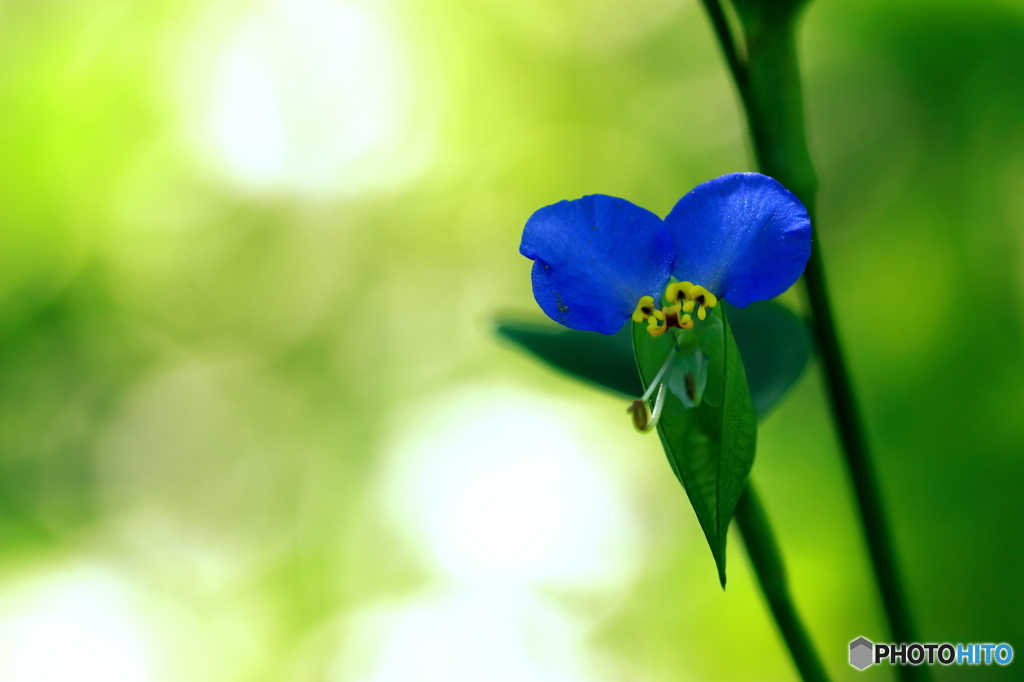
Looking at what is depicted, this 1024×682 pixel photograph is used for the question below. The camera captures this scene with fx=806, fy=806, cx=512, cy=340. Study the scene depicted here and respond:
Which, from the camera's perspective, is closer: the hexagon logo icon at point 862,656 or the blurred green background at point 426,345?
the hexagon logo icon at point 862,656

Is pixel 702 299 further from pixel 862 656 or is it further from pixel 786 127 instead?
pixel 862 656

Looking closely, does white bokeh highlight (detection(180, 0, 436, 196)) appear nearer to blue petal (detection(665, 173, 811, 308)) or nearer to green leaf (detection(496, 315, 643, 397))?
green leaf (detection(496, 315, 643, 397))

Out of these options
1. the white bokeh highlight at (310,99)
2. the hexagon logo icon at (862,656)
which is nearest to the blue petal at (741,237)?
the hexagon logo icon at (862,656)

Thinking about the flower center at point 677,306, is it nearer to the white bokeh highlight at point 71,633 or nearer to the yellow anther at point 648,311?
the yellow anther at point 648,311

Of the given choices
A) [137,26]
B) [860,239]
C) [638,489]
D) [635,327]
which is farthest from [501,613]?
[137,26]

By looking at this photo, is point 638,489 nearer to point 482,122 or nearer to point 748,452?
point 482,122

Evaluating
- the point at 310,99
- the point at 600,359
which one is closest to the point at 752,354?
the point at 600,359
